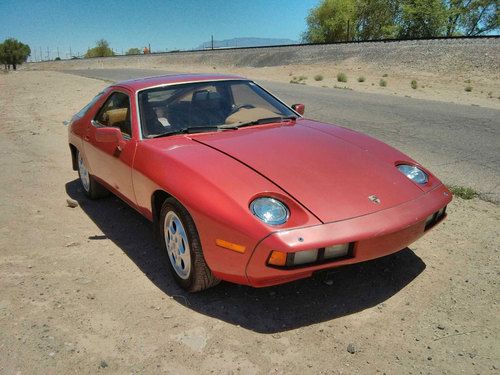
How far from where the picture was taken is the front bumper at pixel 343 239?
7.66 ft

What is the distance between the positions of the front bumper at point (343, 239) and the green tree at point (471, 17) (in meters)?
51.6

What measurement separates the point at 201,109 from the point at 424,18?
49263 mm

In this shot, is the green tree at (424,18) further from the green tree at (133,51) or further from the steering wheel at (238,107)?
the green tree at (133,51)

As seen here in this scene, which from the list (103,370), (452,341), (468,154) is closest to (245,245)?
(103,370)

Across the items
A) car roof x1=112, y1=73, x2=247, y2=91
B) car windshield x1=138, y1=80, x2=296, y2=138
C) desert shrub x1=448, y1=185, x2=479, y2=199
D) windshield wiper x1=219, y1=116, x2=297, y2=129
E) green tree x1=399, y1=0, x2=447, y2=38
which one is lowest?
desert shrub x1=448, y1=185, x2=479, y2=199

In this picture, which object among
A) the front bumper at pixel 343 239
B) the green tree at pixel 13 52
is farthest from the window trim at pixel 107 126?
the green tree at pixel 13 52

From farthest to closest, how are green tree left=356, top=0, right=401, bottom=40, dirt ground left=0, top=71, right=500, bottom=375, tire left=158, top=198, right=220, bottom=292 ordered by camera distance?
green tree left=356, top=0, right=401, bottom=40 < tire left=158, top=198, right=220, bottom=292 < dirt ground left=0, top=71, right=500, bottom=375

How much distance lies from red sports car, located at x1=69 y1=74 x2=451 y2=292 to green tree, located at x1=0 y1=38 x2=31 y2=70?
11108 cm

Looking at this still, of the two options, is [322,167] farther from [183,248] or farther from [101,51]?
[101,51]

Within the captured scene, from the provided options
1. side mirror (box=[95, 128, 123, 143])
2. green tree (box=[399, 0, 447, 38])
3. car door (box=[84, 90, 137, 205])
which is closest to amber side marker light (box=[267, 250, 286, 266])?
car door (box=[84, 90, 137, 205])

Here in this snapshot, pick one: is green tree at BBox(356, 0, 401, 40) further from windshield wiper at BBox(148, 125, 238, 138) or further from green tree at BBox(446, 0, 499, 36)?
windshield wiper at BBox(148, 125, 238, 138)

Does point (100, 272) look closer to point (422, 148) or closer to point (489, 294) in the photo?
point (489, 294)

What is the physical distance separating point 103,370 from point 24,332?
2.20 feet

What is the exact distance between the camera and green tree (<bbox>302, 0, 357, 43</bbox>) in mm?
57094
